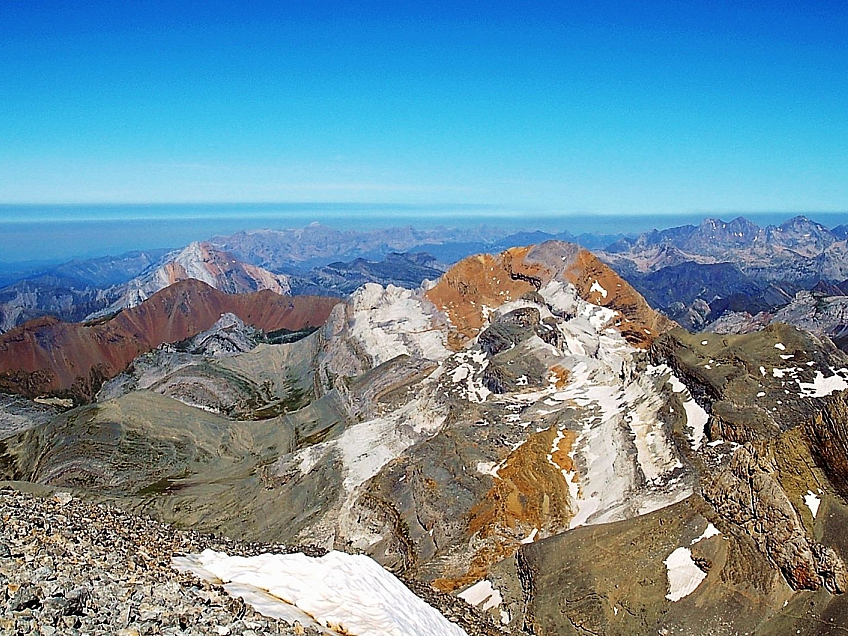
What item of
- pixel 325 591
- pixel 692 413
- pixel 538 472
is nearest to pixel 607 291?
pixel 692 413

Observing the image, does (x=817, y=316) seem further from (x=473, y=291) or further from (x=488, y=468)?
(x=488, y=468)

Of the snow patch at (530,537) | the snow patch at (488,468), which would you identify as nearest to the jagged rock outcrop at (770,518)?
the snow patch at (530,537)

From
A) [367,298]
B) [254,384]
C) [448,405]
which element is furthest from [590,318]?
[254,384]

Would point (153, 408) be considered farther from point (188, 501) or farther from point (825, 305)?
point (825, 305)

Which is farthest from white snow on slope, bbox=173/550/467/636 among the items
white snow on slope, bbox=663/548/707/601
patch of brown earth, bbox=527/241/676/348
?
patch of brown earth, bbox=527/241/676/348

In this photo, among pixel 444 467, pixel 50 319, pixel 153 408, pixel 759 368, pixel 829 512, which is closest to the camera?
pixel 829 512

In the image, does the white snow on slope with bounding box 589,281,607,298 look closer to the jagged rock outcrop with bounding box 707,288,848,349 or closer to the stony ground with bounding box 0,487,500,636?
the jagged rock outcrop with bounding box 707,288,848,349
